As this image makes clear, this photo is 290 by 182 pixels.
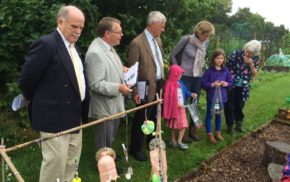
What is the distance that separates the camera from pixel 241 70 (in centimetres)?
620

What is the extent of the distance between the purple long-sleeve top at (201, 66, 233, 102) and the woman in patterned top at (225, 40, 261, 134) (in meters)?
0.33

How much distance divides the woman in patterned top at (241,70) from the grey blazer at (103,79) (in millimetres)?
2687

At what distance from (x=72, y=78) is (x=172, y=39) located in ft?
11.0

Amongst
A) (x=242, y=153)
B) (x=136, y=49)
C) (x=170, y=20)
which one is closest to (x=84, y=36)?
(x=136, y=49)

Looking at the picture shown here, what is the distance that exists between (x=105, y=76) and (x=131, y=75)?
29cm

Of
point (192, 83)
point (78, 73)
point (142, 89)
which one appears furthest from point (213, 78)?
point (78, 73)

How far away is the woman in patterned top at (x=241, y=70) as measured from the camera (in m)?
6.05

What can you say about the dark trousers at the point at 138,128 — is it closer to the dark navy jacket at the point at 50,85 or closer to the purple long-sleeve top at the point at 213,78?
the purple long-sleeve top at the point at 213,78

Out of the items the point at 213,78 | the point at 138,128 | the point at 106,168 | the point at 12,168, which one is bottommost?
the point at 138,128

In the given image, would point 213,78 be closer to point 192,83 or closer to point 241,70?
point 192,83

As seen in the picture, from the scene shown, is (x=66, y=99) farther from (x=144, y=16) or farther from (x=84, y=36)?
(x=144, y=16)

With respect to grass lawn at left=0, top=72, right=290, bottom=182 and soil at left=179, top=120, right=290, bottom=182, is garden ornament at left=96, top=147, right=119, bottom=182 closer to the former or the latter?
grass lawn at left=0, top=72, right=290, bottom=182

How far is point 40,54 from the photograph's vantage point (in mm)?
3051

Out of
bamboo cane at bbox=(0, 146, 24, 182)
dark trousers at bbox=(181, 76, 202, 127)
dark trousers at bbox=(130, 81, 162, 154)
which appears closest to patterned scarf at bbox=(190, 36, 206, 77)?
dark trousers at bbox=(181, 76, 202, 127)
